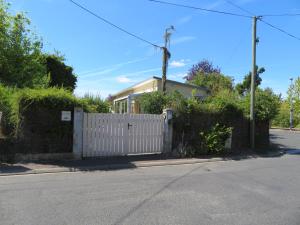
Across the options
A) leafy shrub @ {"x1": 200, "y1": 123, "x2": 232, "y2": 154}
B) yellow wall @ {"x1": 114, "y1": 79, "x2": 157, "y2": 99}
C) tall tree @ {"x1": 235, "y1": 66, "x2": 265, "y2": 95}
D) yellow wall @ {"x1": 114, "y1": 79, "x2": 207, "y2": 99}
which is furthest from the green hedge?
tall tree @ {"x1": 235, "y1": 66, "x2": 265, "y2": 95}

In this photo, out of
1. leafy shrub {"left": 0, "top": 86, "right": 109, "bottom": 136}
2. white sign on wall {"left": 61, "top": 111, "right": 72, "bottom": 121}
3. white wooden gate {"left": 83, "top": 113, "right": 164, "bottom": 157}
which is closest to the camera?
leafy shrub {"left": 0, "top": 86, "right": 109, "bottom": 136}

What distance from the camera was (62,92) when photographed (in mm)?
11086

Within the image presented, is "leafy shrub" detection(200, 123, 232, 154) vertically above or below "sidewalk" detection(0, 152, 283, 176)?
above

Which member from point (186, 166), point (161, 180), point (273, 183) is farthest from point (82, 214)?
point (186, 166)

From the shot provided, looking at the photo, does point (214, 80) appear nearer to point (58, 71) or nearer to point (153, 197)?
point (58, 71)

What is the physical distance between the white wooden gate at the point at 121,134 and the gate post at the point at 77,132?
0.69 ft

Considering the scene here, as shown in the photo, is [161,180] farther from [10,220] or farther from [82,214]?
[10,220]

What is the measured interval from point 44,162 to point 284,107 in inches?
1599

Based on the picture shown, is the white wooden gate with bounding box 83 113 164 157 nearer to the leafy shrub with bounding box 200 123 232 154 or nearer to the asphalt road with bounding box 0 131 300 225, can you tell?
the leafy shrub with bounding box 200 123 232 154

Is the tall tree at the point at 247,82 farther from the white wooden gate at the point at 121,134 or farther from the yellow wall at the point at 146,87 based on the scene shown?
the white wooden gate at the point at 121,134

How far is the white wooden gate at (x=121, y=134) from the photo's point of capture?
37.2 feet

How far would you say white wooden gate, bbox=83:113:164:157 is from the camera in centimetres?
1134

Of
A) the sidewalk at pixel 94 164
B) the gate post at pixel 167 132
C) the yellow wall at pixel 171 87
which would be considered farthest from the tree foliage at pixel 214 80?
the sidewalk at pixel 94 164

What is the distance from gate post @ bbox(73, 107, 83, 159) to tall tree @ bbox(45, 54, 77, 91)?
1586 cm
